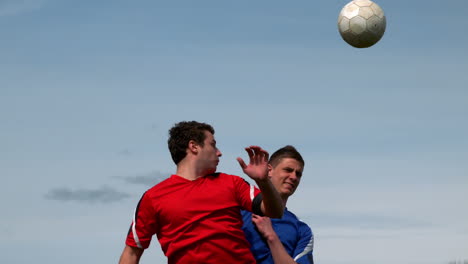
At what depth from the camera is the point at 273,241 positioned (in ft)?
33.3

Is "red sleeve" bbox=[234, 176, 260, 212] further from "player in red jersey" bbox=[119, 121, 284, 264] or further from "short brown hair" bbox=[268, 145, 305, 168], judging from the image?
"short brown hair" bbox=[268, 145, 305, 168]

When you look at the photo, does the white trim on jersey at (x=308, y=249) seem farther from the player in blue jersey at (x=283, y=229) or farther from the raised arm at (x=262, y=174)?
the raised arm at (x=262, y=174)

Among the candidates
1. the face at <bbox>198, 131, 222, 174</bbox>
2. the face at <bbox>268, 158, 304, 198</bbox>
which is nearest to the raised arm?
the face at <bbox>198, 131, 222, 174</bbox>

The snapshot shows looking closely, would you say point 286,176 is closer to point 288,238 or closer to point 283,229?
point 283,229

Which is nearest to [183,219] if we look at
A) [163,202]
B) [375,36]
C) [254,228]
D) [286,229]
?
[163,202]

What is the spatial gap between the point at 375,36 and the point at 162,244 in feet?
32.1

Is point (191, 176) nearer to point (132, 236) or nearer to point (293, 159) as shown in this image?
point (132, 236)

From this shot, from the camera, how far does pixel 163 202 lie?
9961mm

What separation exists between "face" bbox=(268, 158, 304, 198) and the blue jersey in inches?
14.3

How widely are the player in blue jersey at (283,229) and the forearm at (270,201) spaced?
0.68 m

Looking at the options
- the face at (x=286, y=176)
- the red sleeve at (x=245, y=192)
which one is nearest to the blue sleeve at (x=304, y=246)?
the face at (x=286, y=176)

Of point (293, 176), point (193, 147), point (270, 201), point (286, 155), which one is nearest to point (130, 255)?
point (193, 147)

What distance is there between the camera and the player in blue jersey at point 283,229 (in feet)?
33.4

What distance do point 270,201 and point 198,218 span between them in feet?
3.32
